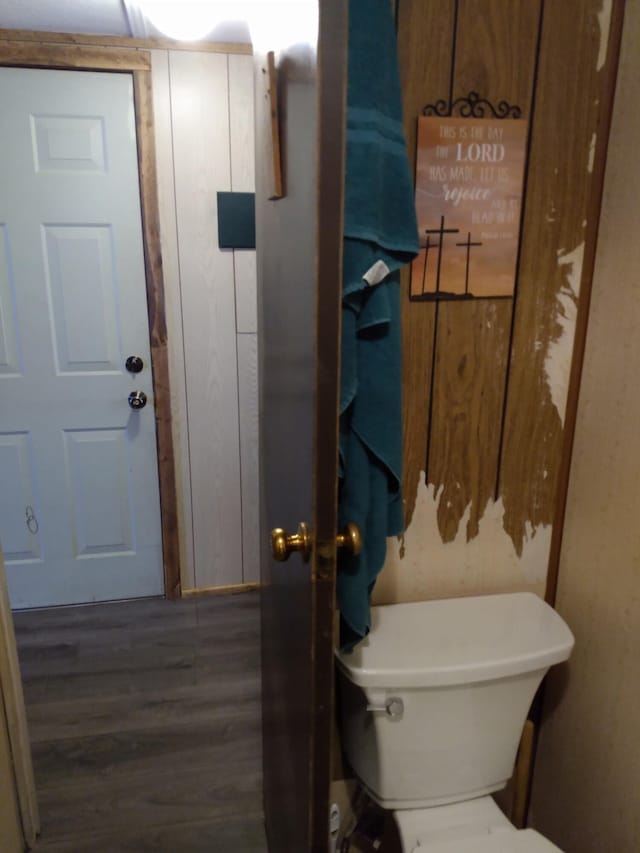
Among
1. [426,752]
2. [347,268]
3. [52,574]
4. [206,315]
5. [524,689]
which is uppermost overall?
[347,268]

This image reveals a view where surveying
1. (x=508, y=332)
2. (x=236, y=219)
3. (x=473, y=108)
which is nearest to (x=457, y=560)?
(x=508, y=332)

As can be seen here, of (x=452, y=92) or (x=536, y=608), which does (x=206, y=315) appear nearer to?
(x=452, y=92)

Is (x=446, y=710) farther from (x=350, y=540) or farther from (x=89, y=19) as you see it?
(x=89, y=19)

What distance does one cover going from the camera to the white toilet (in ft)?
3.64

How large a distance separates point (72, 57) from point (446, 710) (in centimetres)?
227

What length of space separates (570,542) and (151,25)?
78.9 inches

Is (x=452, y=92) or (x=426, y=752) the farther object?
(x=426, y=752)

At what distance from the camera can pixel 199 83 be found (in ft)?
6.95

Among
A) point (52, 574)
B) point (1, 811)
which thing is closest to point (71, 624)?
point (52, 574)

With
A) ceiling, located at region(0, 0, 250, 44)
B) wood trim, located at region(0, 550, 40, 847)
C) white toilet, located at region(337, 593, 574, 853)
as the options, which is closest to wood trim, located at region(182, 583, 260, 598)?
wood trim, located at region(0, 550, 40, 847)

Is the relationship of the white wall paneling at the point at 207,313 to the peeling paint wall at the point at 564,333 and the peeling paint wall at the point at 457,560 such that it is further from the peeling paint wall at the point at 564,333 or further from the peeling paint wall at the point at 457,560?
the peeling paint wall at the point at 564,333

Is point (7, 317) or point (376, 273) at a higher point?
point (376, 273)

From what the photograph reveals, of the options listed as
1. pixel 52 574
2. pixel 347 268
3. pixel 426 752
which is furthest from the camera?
pixel 52 574

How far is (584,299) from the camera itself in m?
1.21
